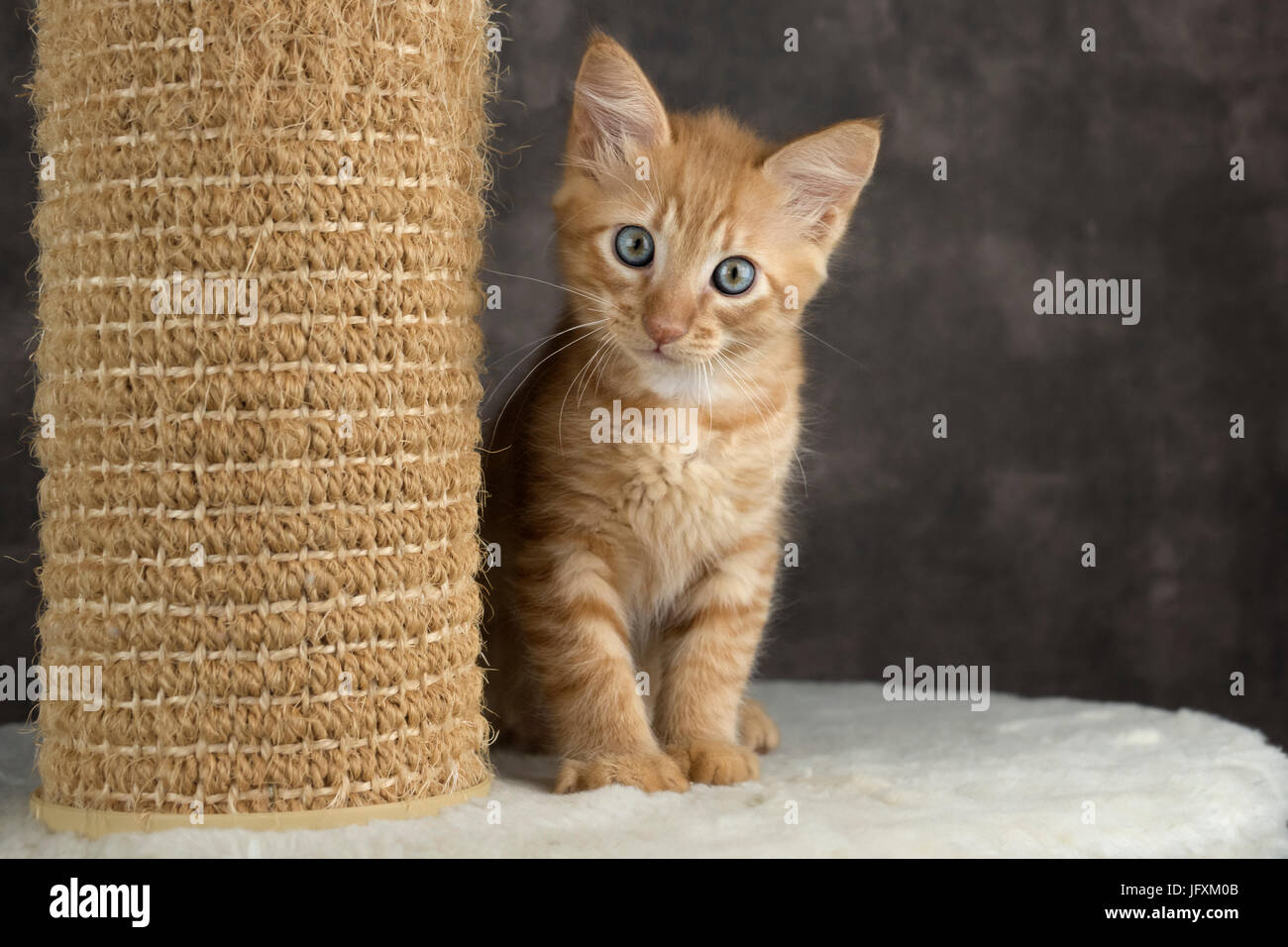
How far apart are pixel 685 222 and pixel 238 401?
0.72 m

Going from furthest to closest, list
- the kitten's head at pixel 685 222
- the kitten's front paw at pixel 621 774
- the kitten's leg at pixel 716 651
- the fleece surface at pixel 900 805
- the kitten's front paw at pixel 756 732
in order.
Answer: the kitten's front paw at pixel 756 732 → the kitten's leg at pixel 716 651 → the kitten's head at pixel 685 222 → the kitten's front paw at pixel 621 774 → the fleece surface at pixel 900 805

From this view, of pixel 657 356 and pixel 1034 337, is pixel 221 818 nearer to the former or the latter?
pixel 657 356

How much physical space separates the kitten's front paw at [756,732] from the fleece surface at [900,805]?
42mm

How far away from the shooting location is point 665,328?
6.45 feet

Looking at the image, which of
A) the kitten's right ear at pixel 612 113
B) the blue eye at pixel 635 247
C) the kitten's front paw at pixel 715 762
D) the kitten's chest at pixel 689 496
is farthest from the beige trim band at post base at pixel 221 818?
the kitten's right ear at pixel 612 113

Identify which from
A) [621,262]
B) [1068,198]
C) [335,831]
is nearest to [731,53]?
[1068,198]

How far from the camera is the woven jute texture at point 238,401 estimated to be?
1.70m

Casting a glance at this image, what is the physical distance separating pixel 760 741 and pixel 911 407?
128 centimetres

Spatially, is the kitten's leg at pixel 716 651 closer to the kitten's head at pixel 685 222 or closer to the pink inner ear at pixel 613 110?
the kitten's head at pixel 685 222

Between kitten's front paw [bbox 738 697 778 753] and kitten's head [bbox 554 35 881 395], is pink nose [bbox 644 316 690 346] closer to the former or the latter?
kitten's head [bbox 554 35 881 395]

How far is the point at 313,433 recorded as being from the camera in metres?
1.73

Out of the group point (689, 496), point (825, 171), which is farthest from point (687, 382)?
point (825, 171)

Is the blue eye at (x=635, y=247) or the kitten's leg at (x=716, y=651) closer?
the blue eye at (x=635, y=247)

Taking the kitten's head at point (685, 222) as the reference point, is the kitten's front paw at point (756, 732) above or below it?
below
